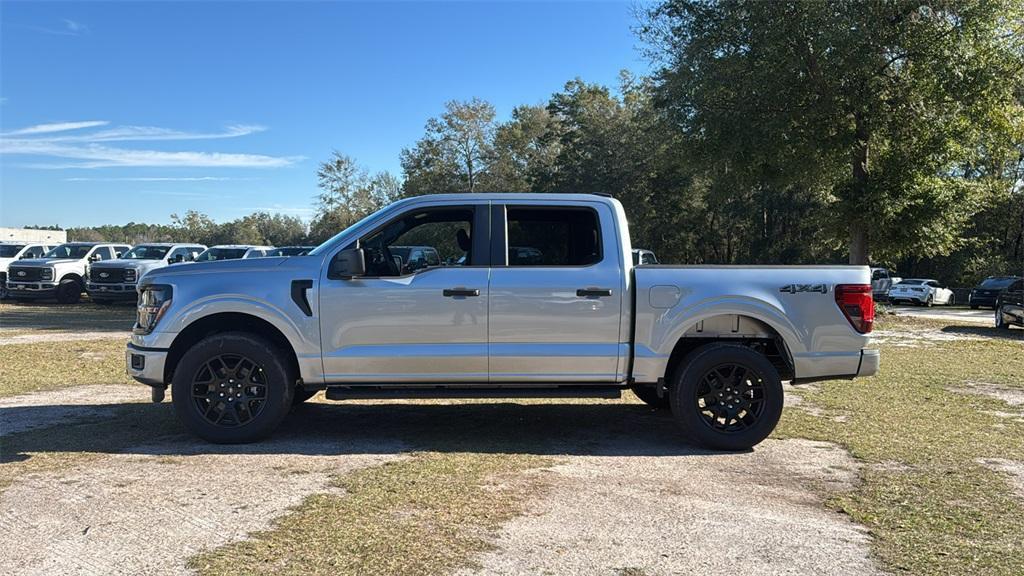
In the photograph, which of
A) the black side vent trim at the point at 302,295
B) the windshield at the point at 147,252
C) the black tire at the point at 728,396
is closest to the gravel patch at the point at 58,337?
the black side vent trim at the point at 302,295

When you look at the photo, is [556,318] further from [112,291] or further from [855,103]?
[112,291]

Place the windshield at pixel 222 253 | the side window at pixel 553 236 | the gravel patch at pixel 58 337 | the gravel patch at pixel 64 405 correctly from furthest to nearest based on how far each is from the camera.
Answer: the windshield at pixel 222 253 < the gravel patch at pixel 58 337 < the gravel patch at pixel 64 405 < the side window at pixel 553 236

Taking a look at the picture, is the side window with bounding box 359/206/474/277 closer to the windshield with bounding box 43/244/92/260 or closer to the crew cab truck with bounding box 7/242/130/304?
the crew cab truck with bounding box 7/242/130/304

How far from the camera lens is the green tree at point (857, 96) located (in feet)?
62.3

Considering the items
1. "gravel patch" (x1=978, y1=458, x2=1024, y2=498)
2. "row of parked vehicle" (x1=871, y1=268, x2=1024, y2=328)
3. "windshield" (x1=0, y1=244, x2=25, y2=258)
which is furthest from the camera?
"row of parked vehicle" (x1=871, y1=268, x2=1024, y2=328)

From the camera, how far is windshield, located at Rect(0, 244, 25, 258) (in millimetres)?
26066

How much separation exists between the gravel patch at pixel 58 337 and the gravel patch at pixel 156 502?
8.78 metres

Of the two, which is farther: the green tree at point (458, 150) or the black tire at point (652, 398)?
the green tree at point (458, 150)

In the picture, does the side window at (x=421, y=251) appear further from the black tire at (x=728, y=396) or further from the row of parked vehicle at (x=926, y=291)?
the row of parked vehicle at (x=926, y=291)

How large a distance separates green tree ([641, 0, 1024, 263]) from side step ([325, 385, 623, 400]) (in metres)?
15.9

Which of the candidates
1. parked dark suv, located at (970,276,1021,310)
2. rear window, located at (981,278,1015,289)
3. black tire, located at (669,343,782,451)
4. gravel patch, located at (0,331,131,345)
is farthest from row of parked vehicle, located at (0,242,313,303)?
rear window, located at (981,278,1015,289)

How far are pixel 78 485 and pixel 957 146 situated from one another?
884 inches

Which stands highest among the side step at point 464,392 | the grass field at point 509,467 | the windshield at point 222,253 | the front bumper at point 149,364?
the windshield at point 222,253

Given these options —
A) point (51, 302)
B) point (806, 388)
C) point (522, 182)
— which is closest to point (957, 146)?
point (806, 388)
